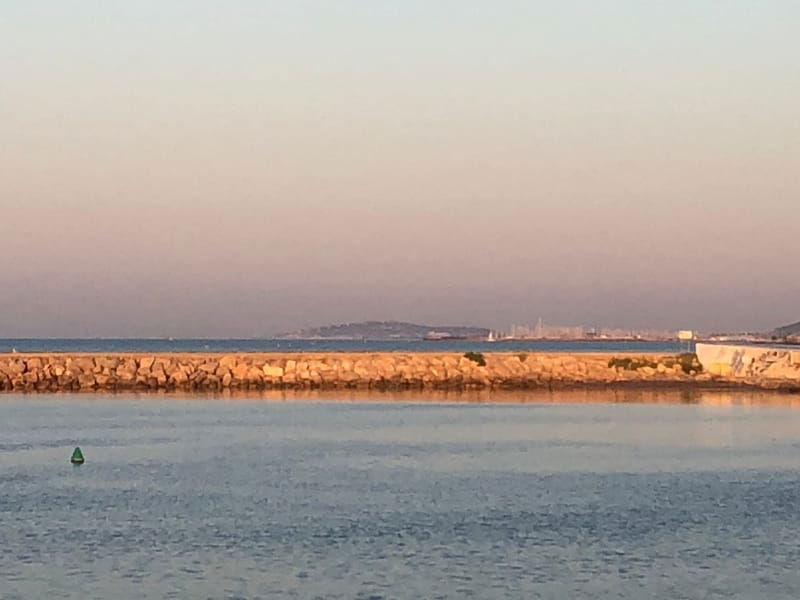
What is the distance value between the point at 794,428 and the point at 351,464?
15727mm

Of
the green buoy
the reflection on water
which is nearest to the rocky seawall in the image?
the reflection on water

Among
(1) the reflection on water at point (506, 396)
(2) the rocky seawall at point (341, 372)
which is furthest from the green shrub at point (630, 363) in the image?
(1) the reflection on water at point (506, 396)

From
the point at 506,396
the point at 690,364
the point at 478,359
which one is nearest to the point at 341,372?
A: the point at 478,359

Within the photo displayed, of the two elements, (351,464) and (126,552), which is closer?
(126,552)

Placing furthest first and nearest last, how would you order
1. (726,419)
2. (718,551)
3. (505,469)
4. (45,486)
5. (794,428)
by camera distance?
(726,419), (794,428), (505,469), (45,486), (718,551)

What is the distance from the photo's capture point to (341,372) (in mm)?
68875

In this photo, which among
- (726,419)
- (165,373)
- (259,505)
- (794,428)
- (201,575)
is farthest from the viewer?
(165,373)

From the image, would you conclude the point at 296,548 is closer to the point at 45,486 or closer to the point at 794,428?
the point at 45,486

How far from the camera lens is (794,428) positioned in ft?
154

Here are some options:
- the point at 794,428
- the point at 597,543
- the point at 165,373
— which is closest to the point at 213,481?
the point at 597,543

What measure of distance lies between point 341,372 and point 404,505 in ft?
128

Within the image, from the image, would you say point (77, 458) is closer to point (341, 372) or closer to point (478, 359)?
point (341, 372)

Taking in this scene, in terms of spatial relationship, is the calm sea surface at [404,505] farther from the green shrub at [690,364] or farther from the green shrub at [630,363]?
the green shrub at [630,363]

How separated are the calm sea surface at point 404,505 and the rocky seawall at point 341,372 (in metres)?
14.3
